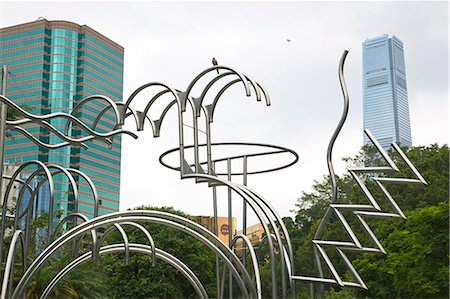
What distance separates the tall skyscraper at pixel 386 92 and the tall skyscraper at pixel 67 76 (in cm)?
6574

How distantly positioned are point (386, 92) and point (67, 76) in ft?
258

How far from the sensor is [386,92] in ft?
434

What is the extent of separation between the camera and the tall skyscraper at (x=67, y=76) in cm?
6425

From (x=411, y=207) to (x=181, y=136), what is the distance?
24.2 metres

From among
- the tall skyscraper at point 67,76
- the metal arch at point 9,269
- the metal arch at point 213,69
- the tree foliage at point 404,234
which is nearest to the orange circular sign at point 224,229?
the tree foliage at point 404,234

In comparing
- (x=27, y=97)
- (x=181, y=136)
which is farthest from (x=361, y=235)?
(x=27, y=97)

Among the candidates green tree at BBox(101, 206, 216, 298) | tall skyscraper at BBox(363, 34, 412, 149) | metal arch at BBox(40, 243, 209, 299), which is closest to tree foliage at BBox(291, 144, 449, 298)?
green tree at BBox(101, 206, 216, 298)

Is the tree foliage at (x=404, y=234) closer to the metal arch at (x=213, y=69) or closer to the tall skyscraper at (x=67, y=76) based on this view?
the metal arch at (x=213, y=69)

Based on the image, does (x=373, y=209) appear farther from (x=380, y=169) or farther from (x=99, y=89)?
(x=99, y=89)

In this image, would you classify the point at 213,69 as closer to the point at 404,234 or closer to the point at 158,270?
the point at 404,234

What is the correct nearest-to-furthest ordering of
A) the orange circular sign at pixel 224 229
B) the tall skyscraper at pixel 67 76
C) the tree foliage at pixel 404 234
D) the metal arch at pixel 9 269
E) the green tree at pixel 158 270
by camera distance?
the metal arch at pixel 9 269, the tree foliage at pixel 404 234, the green tree at pixel 158 270, the orange circular sign at pixel 224 229, the tall skyscraper at pixel 67 76

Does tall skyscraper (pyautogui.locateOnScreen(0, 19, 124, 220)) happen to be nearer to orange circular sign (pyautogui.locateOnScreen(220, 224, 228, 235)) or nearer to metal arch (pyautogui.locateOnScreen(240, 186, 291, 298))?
orange circular sign (pyautogui.locateOnScreen(220, 224, 228, 235))

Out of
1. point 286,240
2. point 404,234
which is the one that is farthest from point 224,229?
point 286,240

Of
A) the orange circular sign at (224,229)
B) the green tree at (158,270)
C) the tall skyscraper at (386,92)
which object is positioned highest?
the tall skyscraper at (386,92)
